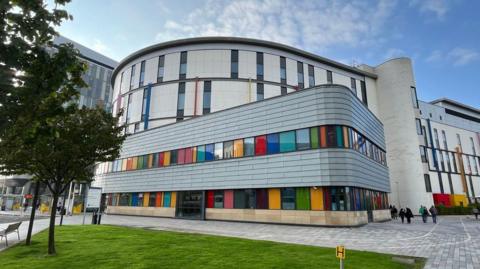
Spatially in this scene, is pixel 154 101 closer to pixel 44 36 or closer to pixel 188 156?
pixel 188 156

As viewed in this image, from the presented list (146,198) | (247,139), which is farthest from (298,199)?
(146,198)

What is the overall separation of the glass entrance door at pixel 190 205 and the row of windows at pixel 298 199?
789mm

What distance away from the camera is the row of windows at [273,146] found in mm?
22547

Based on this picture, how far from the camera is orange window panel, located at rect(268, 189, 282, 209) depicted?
23891mm

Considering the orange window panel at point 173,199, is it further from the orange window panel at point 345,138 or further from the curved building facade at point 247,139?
the orange window panel at point 345,138

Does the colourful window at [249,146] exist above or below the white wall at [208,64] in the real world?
below

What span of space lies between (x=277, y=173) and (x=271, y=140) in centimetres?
300

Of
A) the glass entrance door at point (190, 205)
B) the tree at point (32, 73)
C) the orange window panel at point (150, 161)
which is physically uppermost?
the orange window panel at point (150, 161)

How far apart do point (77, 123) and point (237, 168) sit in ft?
53.5

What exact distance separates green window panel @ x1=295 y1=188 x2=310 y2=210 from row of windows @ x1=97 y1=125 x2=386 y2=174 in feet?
10.9

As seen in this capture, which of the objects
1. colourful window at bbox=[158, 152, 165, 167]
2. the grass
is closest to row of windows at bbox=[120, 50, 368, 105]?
colourful window at bbox=[158, 152, 165, 167]

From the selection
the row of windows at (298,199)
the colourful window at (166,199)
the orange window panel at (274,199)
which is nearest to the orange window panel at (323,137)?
the row of windows at (298,199)

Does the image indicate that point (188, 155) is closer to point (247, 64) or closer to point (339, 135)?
point (339, 135)

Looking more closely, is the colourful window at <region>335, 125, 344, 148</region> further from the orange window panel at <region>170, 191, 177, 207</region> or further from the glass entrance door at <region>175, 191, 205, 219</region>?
the orange window panel at <region>170, 191, 177, 207</region>
